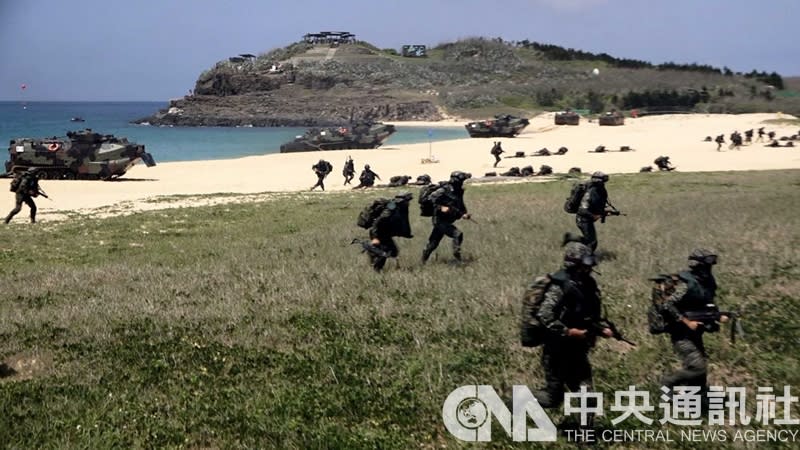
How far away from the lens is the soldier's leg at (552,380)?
683 cm

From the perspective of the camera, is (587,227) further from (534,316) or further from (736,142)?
(736,142)

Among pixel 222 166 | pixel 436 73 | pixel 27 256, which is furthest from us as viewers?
pixel 436 73

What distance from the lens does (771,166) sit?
37750 mm

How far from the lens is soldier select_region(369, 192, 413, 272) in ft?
42.0

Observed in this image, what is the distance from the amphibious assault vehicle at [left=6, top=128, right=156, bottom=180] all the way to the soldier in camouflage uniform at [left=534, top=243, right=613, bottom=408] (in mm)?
38653

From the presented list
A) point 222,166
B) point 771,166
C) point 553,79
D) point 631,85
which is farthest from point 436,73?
point 771,166

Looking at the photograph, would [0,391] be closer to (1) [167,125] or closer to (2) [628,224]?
(2) [628,224]

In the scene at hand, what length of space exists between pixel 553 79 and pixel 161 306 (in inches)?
4858

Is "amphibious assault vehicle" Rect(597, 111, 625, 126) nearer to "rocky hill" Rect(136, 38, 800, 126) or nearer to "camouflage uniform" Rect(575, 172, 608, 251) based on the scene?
"rocky hill" Rect(136, 38, 800, 126)

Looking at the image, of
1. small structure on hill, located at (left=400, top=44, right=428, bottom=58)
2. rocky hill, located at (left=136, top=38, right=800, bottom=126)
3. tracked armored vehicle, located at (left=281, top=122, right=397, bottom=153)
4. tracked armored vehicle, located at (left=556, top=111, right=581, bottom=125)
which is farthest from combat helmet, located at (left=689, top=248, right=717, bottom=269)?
small structure on hill, located at (left=400, top=44, right=428, bottom=58)

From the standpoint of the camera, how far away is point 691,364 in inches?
285

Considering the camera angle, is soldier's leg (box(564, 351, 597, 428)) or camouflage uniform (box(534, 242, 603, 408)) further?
soldier's leg (box(564, 351, 597, 428))

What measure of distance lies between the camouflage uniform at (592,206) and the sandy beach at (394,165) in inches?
717

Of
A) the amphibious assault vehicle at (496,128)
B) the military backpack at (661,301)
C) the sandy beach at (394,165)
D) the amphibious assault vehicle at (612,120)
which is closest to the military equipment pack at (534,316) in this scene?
the military backpack at (661,301)
